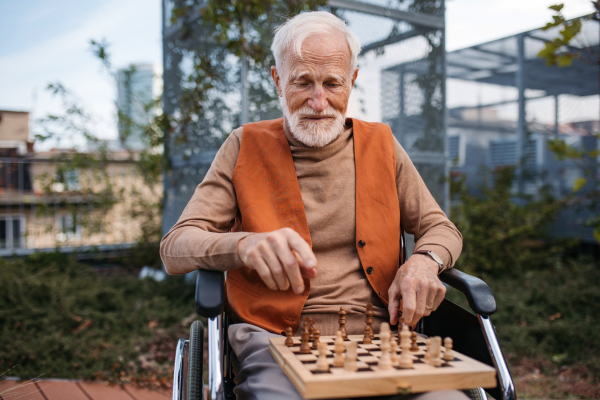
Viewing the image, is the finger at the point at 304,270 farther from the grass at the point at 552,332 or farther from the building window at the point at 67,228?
the building window at the point at 67,228

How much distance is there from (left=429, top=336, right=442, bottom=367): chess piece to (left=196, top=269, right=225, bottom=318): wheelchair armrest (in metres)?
0.54

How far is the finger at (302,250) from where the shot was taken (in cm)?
113

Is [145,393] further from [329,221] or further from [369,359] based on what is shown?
[369,359]

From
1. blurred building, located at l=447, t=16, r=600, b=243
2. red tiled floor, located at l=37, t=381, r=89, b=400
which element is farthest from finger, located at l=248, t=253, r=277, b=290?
blurred building, located at l=447, t=16, r=600, b=243

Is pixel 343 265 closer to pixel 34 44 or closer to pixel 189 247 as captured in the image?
pixel 189 247

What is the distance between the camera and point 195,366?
1.42 m

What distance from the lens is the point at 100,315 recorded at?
3453 millimetres

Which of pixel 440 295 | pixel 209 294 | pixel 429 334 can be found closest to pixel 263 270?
pixel 209 294

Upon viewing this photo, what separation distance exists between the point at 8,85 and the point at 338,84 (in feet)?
16.5

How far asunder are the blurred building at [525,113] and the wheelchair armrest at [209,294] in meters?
5.19

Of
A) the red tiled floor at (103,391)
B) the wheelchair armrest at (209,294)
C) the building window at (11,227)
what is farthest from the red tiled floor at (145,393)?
the building window at (11,227)

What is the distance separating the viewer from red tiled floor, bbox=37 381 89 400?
237 centimetres

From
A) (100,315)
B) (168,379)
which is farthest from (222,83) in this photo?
(168,379)

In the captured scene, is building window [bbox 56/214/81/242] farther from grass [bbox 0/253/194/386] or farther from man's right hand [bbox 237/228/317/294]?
man's right hand [bbox 237/228/317/294]
